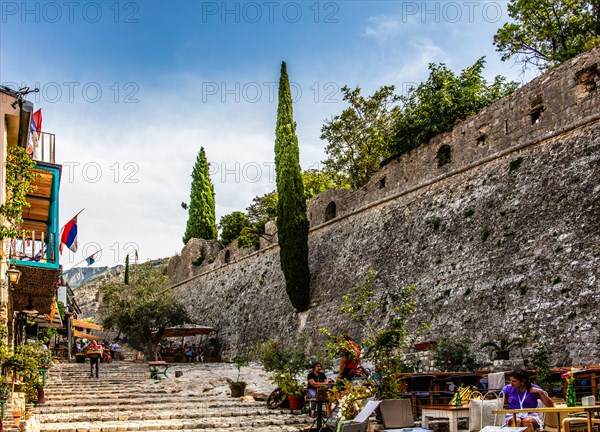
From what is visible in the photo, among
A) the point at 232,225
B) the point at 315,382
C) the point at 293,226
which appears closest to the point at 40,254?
the point at 315,382

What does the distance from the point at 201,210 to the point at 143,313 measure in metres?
16.0

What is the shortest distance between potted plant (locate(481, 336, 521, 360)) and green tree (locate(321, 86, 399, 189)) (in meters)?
20.8

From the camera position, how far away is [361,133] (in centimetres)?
3534

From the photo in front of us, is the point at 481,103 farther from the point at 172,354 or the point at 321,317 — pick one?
the point at 172,354

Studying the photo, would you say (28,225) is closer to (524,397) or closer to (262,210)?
(524,397)

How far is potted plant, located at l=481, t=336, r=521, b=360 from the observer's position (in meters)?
13.2

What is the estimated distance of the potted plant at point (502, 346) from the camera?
13.2 metres

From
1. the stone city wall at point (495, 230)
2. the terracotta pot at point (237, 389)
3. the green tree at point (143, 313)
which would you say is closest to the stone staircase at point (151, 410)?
the terracotta pot at point (237, 389)

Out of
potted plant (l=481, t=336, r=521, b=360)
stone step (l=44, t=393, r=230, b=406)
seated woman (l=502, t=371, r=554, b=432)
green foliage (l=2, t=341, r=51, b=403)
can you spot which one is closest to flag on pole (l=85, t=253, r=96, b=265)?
stone step (l=44, t=393, r=230, b=406)

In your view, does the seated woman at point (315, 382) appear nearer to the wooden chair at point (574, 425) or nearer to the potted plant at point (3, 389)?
the wooden chair at point (574, 425)

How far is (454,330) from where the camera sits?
610 inches

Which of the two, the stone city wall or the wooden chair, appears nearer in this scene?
the wooden chair

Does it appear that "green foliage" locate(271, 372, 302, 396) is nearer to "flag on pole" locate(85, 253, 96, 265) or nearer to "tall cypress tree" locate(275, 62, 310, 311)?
"tall cypress tree" locate(275, 62, 310, 311)

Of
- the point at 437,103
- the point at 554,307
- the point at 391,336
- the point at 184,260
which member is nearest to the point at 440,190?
the point at 437,103
